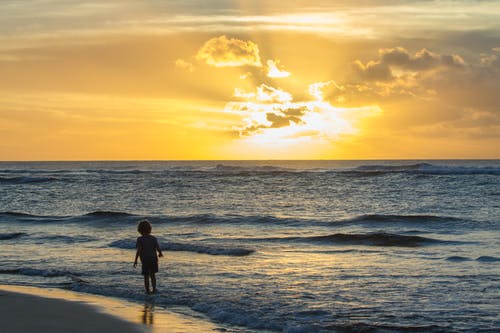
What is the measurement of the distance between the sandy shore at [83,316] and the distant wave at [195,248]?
6566 mm

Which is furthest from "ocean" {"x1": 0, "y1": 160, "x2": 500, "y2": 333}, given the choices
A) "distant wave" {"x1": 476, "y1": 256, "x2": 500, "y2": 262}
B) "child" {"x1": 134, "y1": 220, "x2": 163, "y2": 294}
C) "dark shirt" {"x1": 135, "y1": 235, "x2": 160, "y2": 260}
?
"dark shirt" {"x1": 135, "y1": 235, "x2": 160, "y2": 260}

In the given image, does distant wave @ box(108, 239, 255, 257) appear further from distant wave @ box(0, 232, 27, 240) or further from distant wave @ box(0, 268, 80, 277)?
distant wave @ box(0, 268, 80, 277)

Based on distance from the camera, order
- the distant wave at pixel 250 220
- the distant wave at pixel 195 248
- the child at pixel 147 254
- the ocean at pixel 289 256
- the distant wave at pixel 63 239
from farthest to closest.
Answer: the distant wave at pixel 250 220 → the distant wave at pixel 63 239 → the distant wave at pixel 195 248 → the child at pixel 147 254 → the ocean at pixel 289 256

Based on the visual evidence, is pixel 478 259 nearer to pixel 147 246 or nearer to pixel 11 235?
pixel 147 246

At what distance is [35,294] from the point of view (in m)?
13.0

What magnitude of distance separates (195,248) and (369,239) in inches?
253

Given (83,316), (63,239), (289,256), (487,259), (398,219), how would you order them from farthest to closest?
(398,219) → (63,239) → (289,256) → (487,259) → (83,316)

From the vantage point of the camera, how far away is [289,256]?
1848 cm

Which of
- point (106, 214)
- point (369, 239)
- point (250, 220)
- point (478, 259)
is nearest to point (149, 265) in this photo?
point (478, 259)

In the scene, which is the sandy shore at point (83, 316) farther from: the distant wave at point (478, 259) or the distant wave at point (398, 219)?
the distant wave at point (398, 219)

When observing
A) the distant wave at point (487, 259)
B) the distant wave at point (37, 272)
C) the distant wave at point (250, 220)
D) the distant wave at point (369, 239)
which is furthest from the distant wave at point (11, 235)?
the distant wave at point (487, 259)

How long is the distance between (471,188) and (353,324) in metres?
35.1

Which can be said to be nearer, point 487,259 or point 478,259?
point 487,259

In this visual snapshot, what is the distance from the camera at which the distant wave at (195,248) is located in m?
19.2
